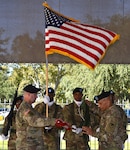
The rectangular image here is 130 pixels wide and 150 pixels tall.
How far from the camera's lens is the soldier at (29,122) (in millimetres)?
6184

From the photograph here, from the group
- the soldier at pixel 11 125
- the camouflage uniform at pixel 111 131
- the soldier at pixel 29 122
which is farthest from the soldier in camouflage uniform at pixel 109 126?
the soldier at pixel 11 125

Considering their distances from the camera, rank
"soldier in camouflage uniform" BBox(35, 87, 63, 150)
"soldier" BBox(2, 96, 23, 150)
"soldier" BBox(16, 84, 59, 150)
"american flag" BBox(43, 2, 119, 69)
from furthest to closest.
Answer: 1. "soldier in camouflage uniform" BBox(35, 87, 63, 150)
2. "soldier" BBox(2, 96, 23, 150)
3. "american flag" BBox(43, 2, 119, 69)
4. "soldier" BBox(16, 84, 59, 150)

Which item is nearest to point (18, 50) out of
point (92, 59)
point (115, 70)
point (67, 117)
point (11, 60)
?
point (11, 60)

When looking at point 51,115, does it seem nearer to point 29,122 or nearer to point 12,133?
point 12,133

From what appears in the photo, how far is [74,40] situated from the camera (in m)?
6.76

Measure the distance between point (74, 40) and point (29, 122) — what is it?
1435mm

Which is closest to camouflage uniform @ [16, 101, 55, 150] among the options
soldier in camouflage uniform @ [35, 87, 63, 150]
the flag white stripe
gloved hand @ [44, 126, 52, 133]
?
the flag white stripe

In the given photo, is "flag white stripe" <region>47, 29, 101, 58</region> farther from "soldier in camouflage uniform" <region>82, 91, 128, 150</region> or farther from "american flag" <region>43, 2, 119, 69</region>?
"soldier in camouflage uniform" <region>82, 91, 128, 150</region>

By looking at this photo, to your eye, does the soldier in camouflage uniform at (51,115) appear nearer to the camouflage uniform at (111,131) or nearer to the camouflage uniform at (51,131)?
the camouflage uniform at (51,131)

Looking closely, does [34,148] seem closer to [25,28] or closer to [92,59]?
[92,59]

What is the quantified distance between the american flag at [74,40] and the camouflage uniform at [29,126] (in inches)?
37.1

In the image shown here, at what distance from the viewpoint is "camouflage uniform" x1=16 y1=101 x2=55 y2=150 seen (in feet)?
20.3

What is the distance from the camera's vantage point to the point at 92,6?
26.8 feet

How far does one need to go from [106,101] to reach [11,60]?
2.45 m
